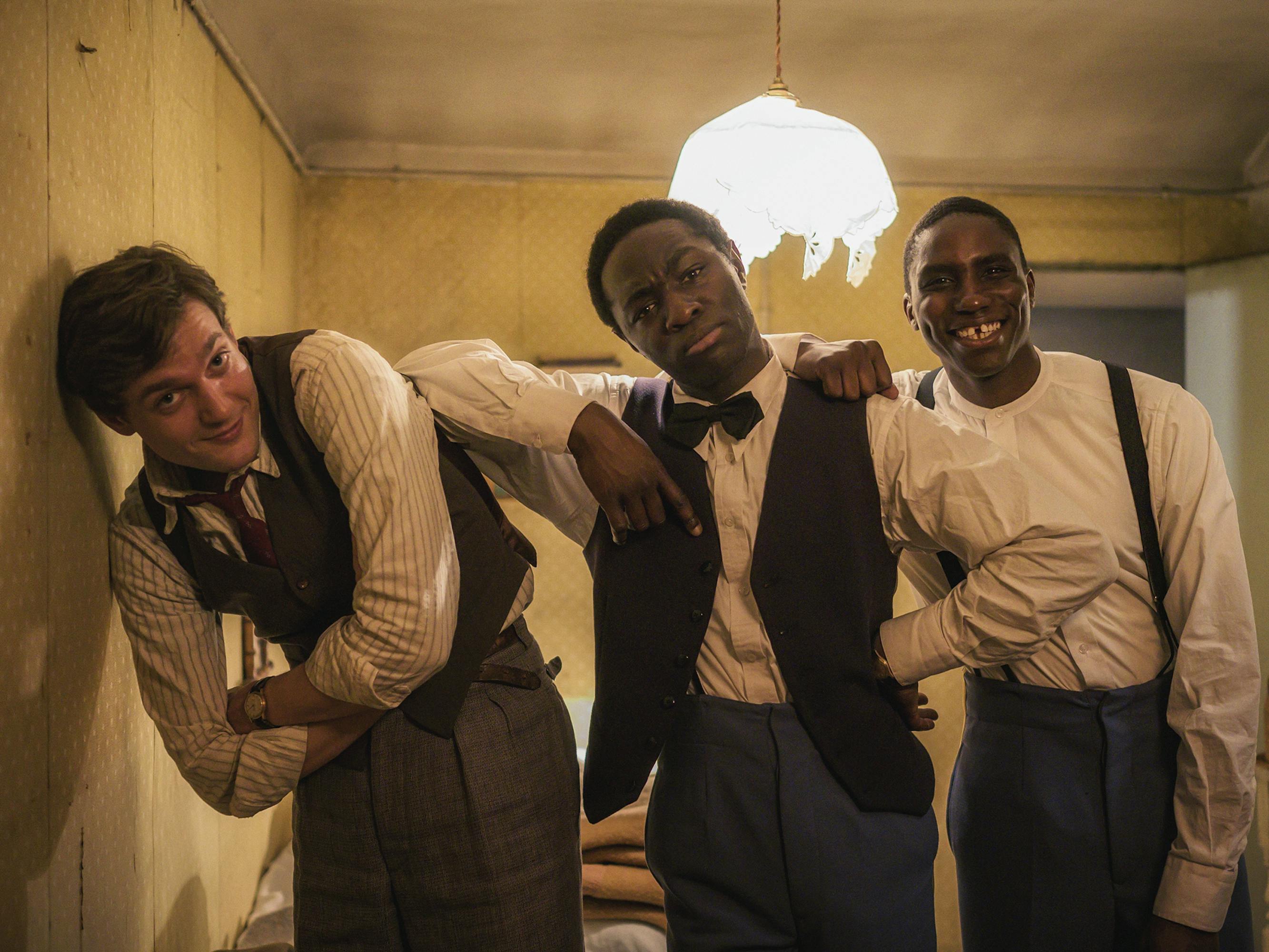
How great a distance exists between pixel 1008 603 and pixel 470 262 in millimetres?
2802

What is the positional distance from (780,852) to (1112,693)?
645 mm

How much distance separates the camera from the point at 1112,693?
1.58m

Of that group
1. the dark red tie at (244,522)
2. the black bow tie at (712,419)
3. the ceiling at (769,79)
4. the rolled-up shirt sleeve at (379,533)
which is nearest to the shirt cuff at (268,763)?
the rolled-up shirt sleeve at (379,533)

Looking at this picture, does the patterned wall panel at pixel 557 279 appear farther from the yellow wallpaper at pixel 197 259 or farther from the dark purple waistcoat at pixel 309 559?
the dark purple waistcoat at pixel 309 559

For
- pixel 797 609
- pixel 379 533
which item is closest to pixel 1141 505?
pixel 797 609

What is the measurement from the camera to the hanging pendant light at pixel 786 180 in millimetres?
1916

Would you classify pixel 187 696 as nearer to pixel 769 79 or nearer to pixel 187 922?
pixel 187 922

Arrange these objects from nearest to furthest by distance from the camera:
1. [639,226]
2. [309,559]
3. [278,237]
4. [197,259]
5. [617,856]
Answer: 1. [309,559]
2. [639,226]
3. [197,259]
4. [617,856]
5. [278,237]

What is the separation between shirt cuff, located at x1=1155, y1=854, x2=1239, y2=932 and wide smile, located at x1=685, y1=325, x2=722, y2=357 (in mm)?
1107

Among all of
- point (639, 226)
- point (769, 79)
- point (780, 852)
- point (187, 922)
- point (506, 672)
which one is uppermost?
point (769, 79)

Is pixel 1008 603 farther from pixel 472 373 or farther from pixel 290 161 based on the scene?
pixel 290 161

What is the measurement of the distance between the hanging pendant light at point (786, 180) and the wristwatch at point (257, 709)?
1192 mm

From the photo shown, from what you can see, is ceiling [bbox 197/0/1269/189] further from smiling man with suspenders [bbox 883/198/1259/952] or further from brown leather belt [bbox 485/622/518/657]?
brown leather belt [bbox 485/622/518/657]

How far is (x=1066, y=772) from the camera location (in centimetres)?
159
